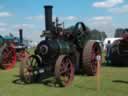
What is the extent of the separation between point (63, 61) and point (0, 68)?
679 centimetres

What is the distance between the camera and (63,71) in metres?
→ 10.3

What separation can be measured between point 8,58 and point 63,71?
7.01m

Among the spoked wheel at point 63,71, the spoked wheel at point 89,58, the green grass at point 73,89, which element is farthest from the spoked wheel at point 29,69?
the spoked wheel at point 89,58

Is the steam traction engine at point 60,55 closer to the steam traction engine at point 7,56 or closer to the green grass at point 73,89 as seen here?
the green grass at point 73,89

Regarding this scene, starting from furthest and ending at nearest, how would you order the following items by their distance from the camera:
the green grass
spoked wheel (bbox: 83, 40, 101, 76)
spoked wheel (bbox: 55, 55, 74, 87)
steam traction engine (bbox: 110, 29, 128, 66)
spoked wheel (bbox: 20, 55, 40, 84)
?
1. steam traction engine (bbox: 110, 29, 128, 66)
2. spoked wheel (bbox: 83, 40, 101, 76)
3. spoked wheel (bbox: 20, 55, 40, 84)
4. spoked wheel (bbox: 55, 55, 74, 87)
5. the green grass

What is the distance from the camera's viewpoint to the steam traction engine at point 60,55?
10.5 meters

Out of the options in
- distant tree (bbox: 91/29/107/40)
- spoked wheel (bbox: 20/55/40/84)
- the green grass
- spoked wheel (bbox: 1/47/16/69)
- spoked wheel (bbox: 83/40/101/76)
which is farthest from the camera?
spoked wheel (bbox: 1/47/16/69)

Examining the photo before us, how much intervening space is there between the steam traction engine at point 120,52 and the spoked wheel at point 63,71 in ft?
21.7

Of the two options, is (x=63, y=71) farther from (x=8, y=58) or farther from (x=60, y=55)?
(x=8, y=58)

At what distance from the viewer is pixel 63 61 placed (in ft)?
34.0

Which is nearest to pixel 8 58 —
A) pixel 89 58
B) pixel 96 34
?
pixel 89 58

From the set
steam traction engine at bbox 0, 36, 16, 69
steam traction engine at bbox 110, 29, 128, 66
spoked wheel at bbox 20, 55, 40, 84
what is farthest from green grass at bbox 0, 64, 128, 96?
steam traction engine at bbox 110, 29, 128, 66

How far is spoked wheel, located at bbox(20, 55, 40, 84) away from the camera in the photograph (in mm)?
10727

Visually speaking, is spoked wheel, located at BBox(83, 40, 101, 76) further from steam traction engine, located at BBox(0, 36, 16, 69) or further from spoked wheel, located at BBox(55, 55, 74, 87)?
steam traction engine, located at BBox(0, 36, 16, 69)
